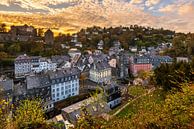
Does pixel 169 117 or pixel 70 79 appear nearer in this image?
pixel 169 117

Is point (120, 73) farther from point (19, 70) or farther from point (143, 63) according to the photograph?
point (19, 70)

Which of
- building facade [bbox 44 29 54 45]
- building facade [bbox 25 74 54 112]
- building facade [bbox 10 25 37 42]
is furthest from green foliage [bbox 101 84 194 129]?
building facade [bbox 44 29 54 45]

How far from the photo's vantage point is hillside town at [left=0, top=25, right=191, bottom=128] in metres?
17.6

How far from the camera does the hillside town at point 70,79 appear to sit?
57.8 ft

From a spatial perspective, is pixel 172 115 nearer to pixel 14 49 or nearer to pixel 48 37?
pixel 14 49

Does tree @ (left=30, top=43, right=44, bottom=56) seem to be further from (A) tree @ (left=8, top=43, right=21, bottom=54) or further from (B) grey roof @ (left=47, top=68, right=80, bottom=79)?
(B) grey roof @ (left=47, top=68, right=80, bottom=79)

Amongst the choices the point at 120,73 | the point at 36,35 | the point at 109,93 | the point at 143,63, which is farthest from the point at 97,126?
the point at 36,35

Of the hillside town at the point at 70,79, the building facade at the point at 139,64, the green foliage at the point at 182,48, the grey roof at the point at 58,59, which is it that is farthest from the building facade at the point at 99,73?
the green foliage at the point at 182,48

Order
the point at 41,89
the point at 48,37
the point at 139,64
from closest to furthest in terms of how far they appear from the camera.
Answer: the point at 41,89, the point at 139,64, the point at 48,37

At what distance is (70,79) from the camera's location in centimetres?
2298

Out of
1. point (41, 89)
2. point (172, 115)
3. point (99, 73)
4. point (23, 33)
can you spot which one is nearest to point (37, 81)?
point (41, 89)

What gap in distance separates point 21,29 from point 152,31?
3198 cm

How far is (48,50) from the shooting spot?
1442 inches

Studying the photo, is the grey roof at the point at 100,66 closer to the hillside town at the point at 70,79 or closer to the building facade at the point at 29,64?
the hillside town at the point at 70,79
